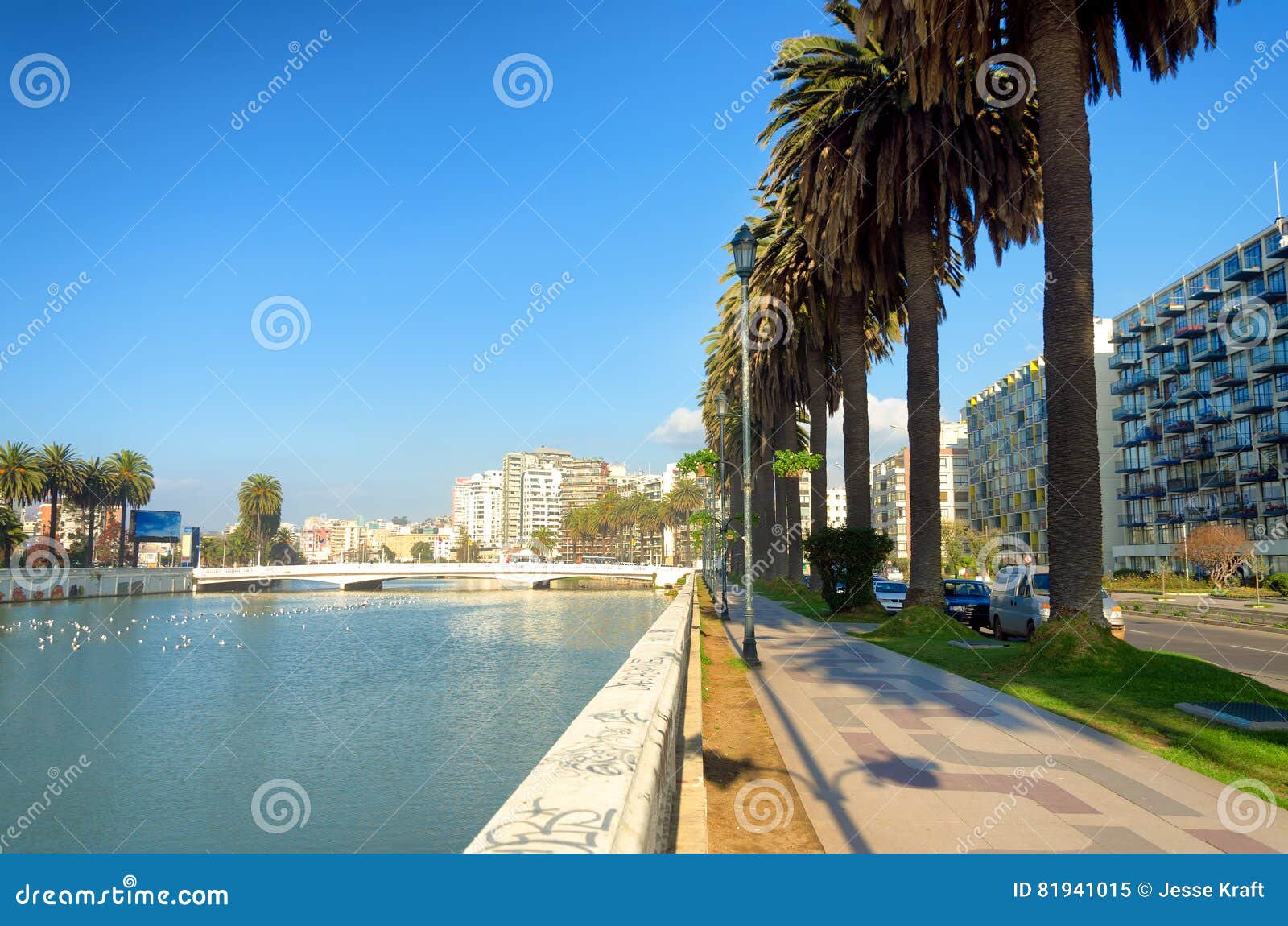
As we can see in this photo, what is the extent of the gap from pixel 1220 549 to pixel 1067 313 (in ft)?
149

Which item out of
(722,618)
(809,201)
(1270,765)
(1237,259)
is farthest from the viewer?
(1237,259)

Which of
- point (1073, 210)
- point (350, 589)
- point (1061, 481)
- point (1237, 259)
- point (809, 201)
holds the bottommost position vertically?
point (350, 589)

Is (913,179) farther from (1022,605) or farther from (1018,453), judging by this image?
(1018,453)

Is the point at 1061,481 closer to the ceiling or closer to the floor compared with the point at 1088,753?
closer to the ceiling

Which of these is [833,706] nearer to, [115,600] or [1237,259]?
[1237,259]

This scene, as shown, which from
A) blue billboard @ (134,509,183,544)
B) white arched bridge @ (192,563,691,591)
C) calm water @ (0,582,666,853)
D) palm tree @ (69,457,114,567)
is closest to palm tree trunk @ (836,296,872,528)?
calm water @ (0,582,666,853)

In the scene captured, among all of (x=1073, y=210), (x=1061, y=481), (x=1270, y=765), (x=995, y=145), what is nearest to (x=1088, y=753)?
(x=1270, y=765)

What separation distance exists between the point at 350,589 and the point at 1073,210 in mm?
116849

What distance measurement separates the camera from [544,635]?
43.4 m

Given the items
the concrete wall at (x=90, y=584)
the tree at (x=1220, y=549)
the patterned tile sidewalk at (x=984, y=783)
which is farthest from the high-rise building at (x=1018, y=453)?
the concrete wall at (x=90, y=584)

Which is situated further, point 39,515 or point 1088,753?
point 39,515

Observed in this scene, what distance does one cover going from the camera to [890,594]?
3291 cm

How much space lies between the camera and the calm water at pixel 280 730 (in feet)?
40.8

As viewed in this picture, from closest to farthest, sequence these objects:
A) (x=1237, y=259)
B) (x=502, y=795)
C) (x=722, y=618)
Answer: (x=502, y=795)
(x=722, y=618)
(x=1237, y=259)
